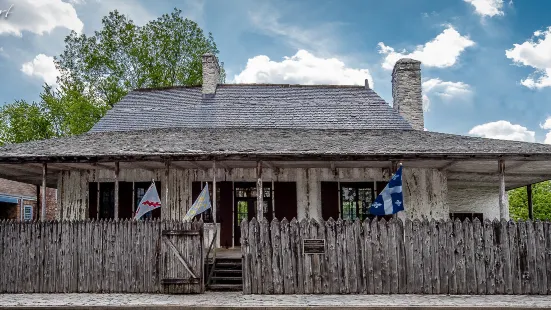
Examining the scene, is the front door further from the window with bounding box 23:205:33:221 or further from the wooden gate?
the window with bounding box 23:205:33:221

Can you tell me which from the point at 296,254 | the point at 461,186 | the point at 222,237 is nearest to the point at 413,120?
the point at 461,186

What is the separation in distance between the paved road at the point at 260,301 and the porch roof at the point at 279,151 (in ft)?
11.6

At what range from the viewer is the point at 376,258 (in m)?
10.9

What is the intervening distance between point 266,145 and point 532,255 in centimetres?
685

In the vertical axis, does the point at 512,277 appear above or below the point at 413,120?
below

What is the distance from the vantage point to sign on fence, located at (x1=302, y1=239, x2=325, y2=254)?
1090 centimetres

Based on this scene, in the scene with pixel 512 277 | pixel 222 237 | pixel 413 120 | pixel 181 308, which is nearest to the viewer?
pixel 181 308

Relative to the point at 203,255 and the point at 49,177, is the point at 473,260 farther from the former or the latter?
the point at 49,177

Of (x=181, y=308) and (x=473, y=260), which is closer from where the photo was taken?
(x=181, y=308)

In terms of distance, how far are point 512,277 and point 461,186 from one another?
10.6 meters

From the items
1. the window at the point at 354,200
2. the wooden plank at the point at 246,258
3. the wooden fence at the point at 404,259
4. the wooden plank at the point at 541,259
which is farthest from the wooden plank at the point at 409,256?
the window at the point at 354,200

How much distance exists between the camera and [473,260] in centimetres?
1080

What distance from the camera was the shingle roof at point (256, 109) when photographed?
18781 mm

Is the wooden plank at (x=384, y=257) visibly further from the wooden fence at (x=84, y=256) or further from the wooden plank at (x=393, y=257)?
the wooden fence at (x=84, y=256)
